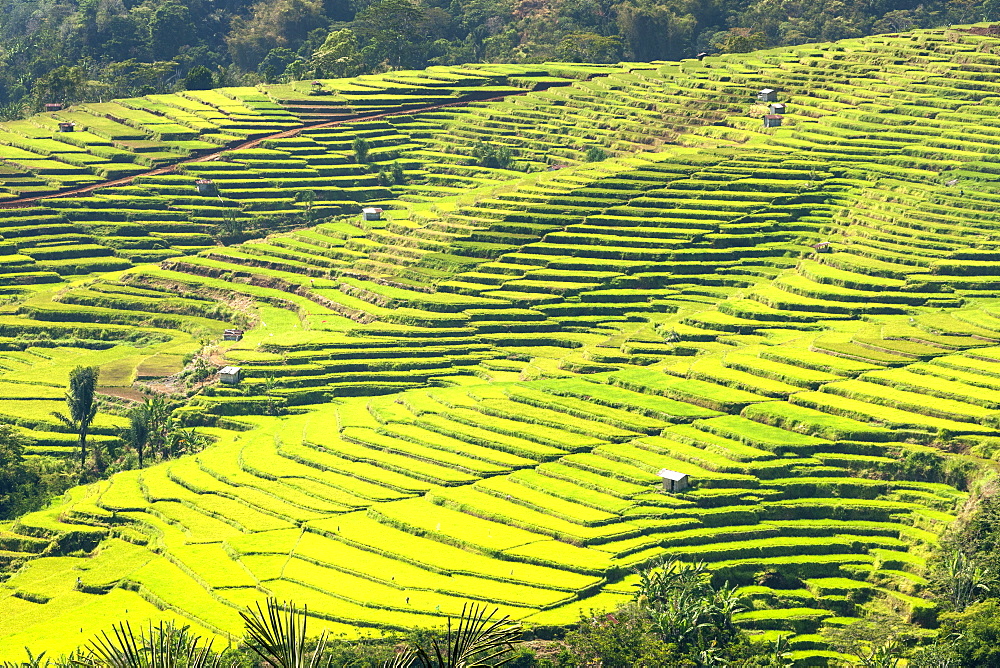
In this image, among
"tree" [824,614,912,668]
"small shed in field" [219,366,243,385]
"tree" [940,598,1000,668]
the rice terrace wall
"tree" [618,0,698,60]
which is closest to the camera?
"tree" [940,598,1000,668]

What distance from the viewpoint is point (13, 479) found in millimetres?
54125

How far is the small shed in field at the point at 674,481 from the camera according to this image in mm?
48094

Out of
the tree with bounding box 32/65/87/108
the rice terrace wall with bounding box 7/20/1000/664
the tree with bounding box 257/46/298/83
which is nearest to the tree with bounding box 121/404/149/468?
the rice terrace wall with bounding box 7/20/1000/664

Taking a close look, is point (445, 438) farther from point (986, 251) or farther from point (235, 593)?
point (986, 251)

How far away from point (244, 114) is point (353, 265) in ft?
80.9

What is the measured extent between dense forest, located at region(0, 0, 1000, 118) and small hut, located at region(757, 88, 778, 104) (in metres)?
17.2

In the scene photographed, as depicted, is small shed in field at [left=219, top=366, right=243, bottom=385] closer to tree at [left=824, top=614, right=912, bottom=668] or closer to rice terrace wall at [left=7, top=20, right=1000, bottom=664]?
rice terrace wall at [left=7, top=20, right=1000, bottom=664]

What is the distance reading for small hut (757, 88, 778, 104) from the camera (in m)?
85.8

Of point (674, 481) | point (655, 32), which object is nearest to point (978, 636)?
point (674, 481)

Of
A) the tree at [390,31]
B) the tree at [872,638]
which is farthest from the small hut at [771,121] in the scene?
the tree at [872,638]

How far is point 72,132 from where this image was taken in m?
90.6

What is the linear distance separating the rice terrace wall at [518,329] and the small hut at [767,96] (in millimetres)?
1162

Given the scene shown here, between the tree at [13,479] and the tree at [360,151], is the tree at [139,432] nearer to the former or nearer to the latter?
the tree at [13,479]

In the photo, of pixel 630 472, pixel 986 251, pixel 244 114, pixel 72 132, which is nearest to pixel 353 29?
pixel 244 114
